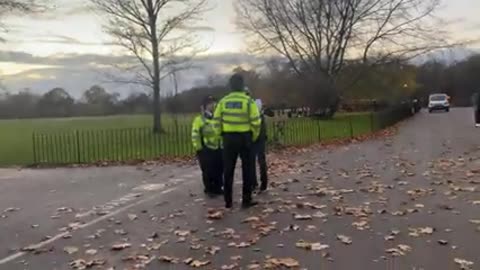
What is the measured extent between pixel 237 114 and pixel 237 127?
194mm

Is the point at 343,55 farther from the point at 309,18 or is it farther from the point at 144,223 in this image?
the point at 144,223

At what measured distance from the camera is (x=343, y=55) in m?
49.3

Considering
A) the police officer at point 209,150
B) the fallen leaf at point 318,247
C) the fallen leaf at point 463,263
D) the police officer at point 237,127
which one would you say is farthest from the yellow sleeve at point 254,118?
the fallen leaf at point 463,263

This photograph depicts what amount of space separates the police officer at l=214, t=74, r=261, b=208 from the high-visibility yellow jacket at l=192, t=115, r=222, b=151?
1.46 meters

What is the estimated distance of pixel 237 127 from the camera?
9227 millimetres

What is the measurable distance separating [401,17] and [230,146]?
39116 millimetres

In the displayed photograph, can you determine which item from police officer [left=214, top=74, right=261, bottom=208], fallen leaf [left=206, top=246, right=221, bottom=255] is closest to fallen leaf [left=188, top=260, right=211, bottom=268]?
fallen leaf [left=206, top=246, right=221, bottom=255]

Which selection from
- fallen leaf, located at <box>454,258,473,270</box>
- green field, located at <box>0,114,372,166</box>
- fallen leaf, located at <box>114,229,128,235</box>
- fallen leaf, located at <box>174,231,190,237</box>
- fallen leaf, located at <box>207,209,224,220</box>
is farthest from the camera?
green field, located at <box>0,114,372,166</box>

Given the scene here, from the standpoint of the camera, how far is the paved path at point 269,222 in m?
6.32

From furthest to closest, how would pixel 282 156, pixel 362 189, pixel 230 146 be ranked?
pixel 282 156
pixel 362 189
pixel 230 146

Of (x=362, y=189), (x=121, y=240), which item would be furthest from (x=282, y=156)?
(x=121, y=240)

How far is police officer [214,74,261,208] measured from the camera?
9.20 metres

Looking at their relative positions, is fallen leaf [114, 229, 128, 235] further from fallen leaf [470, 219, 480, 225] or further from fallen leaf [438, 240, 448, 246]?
fallen leaf [470, 219, 480, 225]

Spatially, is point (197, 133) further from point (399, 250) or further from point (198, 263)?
point (399, 250)
